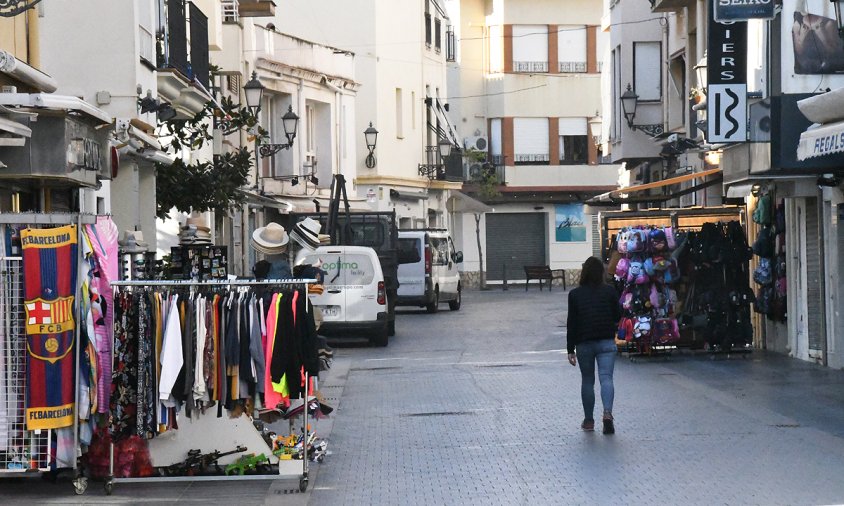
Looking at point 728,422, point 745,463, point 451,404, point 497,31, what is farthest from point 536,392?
point 497,31

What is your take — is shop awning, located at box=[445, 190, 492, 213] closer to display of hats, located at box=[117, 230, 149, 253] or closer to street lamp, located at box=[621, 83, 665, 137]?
street lamp, located at box=[621, 83, 665, 137]

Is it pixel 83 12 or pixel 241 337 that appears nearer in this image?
pixel 241 337

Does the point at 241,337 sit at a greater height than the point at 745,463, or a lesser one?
greater

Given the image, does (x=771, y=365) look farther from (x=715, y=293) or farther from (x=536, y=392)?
(x=536, y=392)

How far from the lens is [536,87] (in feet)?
208

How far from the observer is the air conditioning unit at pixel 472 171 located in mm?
60531

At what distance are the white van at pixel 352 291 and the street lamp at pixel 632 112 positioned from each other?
11.3 m

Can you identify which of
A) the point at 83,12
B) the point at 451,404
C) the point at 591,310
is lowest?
the point at 451,404

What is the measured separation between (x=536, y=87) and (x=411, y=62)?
9949mm

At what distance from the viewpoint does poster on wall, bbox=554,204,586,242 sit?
6303 cm

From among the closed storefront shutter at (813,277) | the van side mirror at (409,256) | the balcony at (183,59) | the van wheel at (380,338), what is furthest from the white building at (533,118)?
the closed storefront shutter at (813,277)

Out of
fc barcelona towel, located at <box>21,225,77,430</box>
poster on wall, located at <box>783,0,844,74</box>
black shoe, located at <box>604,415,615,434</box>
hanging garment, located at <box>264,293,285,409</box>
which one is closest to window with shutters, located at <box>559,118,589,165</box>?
poster on wall, located at <box>783,0,844,74</box>

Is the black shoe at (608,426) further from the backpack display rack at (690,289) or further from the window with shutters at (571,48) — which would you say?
the window with shutters at (571,48)

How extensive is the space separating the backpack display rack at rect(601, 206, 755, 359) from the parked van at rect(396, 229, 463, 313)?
1483 centimetres
